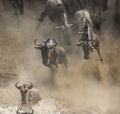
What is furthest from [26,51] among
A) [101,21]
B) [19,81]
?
[101,21]

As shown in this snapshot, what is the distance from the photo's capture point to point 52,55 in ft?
56.2

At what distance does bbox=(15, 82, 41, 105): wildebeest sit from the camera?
52.0ft

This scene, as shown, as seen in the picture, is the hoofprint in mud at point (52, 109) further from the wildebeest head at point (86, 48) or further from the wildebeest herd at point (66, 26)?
the wildebeest head at point (86, 48)

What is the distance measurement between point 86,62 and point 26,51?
256 centimetres


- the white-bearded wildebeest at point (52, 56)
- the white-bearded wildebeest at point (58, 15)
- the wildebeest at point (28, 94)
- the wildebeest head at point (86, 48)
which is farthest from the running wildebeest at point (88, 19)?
the wildebeest at point (28, 94)

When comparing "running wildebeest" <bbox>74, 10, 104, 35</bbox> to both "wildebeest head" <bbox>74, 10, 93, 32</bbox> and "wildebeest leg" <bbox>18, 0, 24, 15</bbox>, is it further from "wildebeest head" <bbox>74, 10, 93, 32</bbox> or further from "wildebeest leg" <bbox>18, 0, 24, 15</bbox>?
"wildebeest leg" <bbox>18, 0, 24, 15</bbox>

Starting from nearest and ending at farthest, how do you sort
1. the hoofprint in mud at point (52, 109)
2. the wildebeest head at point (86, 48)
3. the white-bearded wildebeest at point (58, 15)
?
1. the hoofprint in mud at point (52, 109)
2. the wildebeest head at point (86, 48)
3. the white-bearded wildebeest at point (58, 15)

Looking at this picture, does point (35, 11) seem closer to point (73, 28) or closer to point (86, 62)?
point (73, 28)

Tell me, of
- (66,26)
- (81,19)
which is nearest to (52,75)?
(66,26)

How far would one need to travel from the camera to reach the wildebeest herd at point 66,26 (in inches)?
656

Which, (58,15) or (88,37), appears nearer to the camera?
(88,37)

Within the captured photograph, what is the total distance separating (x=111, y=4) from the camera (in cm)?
2219

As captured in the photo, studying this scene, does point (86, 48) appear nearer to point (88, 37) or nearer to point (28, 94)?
point (88, 37)

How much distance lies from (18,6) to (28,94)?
6.25 metres
